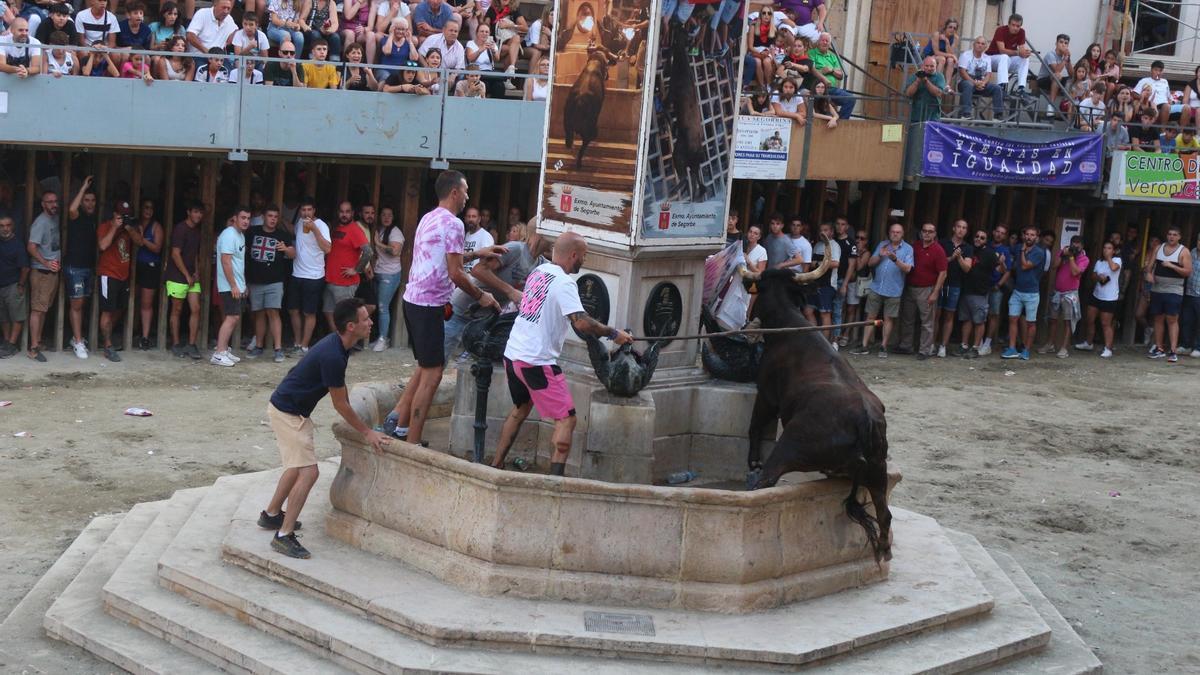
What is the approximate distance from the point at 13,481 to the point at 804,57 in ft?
40.6

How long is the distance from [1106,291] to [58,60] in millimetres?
14665

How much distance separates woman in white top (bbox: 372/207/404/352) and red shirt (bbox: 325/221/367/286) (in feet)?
1.87

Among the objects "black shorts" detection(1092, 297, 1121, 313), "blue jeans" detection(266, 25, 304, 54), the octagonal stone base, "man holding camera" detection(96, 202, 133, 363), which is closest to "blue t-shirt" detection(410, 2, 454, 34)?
"blue jeans" detection(266, 25, 304, 54)

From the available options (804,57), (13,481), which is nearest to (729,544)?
(13,481)

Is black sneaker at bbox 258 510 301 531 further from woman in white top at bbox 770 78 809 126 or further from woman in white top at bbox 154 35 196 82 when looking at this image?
woman in white top at bbox 770 78 809 126

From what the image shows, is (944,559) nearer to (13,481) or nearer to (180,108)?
(13,481)

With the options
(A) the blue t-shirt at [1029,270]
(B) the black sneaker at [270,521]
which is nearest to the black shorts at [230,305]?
(B) the black sneaker at [270,521]

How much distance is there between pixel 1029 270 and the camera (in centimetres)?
2162

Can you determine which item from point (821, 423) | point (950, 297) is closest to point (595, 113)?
point (821, 423)

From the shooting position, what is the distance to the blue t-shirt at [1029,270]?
70.6 ft

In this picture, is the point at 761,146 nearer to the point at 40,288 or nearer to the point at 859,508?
the point at 40,288

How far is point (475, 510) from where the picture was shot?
364 inches

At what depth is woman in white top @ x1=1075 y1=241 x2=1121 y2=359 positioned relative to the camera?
2234 centimetres

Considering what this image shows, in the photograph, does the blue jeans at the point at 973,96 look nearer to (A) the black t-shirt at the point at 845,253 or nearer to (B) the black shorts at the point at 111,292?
(A) the black t-shirt at the point at 845,253
